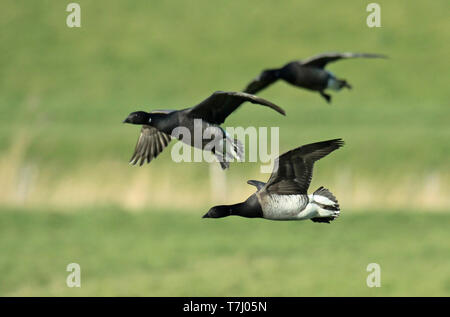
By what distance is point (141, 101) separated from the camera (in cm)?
5031

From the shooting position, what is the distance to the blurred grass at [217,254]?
69.6 ft

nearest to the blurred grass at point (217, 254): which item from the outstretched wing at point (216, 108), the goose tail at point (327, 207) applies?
the outstretched wing at point (216, 108)

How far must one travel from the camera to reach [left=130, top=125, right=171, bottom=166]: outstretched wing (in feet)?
36.3

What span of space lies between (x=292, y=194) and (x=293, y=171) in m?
0.22

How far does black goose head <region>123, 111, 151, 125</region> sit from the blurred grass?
11808 mm

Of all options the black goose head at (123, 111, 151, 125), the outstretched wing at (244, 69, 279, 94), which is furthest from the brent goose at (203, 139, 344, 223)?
the outstretched wing at (244, 69, 279, 94)

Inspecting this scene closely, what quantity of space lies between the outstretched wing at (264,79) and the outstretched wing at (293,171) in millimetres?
3527

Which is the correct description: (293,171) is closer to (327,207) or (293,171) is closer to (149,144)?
(327,207)

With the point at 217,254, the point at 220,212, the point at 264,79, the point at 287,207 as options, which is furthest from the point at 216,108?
the point at 217,254

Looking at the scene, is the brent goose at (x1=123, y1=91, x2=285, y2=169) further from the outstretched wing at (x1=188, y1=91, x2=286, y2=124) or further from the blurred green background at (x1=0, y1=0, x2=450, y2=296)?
the blurred green background at (x1=0, y1=0, x2=450, y2=296)

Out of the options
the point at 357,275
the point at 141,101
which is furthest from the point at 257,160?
the point at 141,101

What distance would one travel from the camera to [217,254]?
82.9 ft

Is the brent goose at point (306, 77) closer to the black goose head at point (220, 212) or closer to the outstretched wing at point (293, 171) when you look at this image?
the outstretched wing at point (293, 171)

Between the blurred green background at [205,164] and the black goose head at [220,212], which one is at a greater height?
the blurred green background at [205,164]
